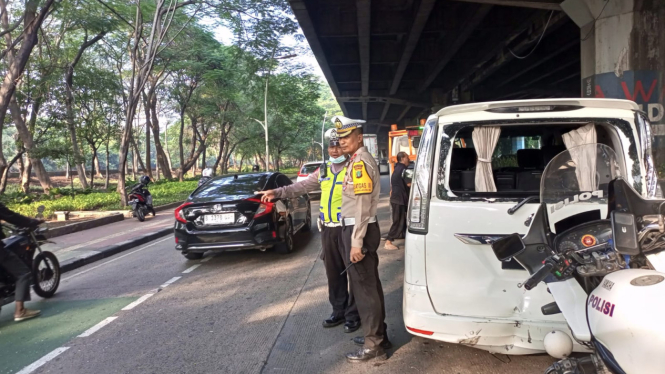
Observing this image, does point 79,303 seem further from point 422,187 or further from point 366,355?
point 422,187

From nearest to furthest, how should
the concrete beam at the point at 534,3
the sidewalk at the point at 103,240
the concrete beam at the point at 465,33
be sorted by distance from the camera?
the sidewalk at the point at 103,240, the concrete beam at the point at 534,3, the concrete beam at the point at 465,33

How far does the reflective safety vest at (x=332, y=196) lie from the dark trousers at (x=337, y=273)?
0.11 meters

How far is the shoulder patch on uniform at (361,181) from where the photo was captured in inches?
136

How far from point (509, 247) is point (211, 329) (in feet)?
10.6

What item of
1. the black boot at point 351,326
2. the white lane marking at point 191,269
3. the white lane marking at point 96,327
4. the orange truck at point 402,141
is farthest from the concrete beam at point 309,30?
the black boot at point 351,326

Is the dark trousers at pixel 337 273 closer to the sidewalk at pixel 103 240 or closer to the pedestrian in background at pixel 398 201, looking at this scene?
the pedestrian in background at pixel 398 201

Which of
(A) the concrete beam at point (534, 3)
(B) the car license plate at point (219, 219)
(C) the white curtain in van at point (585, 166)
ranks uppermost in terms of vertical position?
(A) the concrete beam at point (534, 3)

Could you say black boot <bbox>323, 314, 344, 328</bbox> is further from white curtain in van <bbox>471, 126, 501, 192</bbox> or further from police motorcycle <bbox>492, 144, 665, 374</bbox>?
police motorcycle <bbox>492, 144, 665, 374</bbox>

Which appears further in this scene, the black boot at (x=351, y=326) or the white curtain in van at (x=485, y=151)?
the black boot at (x=351, y=326)

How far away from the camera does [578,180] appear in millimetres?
2725

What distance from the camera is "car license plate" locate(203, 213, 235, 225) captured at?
696 cm

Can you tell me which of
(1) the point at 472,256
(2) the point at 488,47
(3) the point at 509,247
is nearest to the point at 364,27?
(2) the point at 488,47

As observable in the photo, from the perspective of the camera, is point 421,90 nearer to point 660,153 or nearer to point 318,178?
point 660,153

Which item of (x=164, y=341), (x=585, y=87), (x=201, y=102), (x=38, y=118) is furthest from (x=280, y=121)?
(x=164, y=341)
